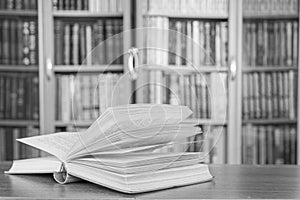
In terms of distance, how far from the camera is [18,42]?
2.58m

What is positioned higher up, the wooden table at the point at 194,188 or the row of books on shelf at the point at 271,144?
the wooden table at the point at 194,188

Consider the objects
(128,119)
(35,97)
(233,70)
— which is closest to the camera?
(128,119)

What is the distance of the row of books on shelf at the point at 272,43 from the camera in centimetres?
256

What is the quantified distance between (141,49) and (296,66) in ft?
6.50

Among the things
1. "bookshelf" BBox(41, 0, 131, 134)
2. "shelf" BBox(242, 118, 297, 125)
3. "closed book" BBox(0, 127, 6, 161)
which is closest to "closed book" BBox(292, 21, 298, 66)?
"shelf" BBox(242, 118, 297, 125)

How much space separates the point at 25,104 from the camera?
260 cm

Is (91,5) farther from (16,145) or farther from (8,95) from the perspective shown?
(16,145)

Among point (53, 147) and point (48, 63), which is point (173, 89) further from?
point (48, 63)

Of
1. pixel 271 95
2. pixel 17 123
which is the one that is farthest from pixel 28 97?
pixel 271 95

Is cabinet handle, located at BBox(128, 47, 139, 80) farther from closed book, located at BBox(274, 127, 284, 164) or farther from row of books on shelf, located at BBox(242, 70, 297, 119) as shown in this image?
closed book, located at BBox(274, 127, 284, 164)

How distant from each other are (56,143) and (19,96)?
182cm

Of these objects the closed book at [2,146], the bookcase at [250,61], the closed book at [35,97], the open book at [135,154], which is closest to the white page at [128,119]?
the open book at [135,154]

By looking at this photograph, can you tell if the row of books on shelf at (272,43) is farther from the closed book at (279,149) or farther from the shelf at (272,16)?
the closed book at (279,149)

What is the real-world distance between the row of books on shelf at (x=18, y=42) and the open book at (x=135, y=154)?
1856 mm
